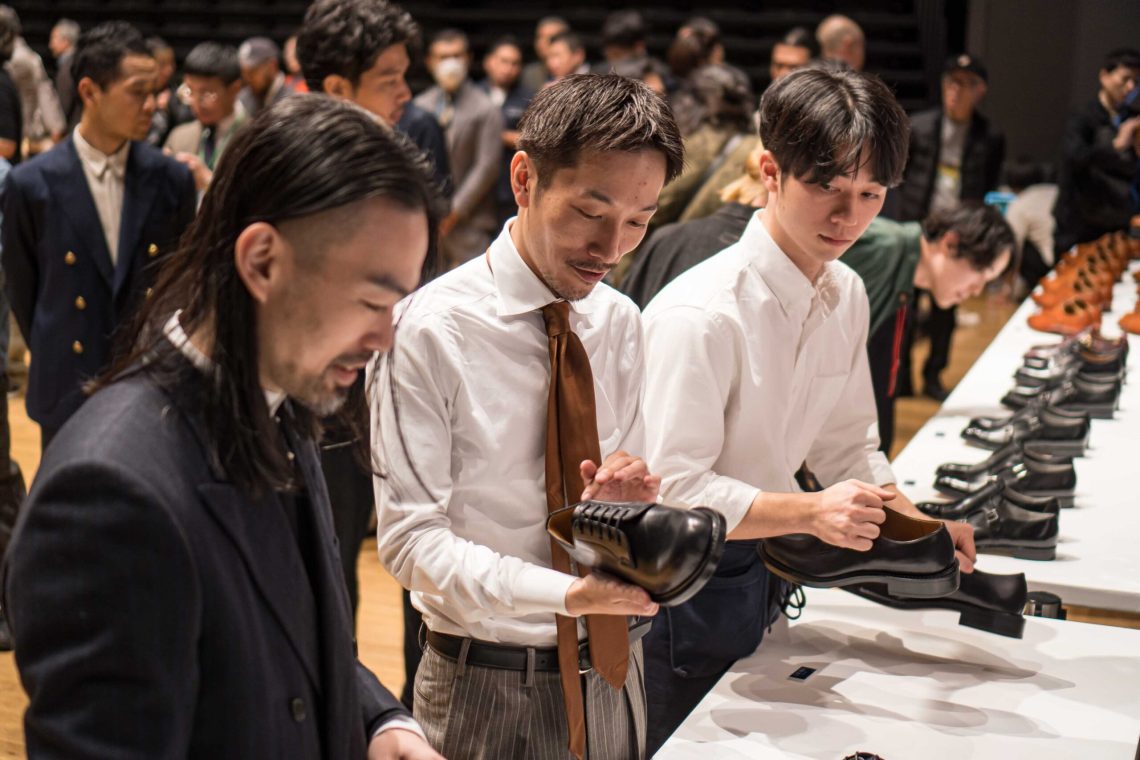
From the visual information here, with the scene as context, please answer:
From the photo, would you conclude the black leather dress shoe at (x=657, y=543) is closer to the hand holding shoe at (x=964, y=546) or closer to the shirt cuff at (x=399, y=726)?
the shirt cuff at (x=399, y=726)

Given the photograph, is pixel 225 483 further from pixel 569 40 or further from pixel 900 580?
pixel 569 40

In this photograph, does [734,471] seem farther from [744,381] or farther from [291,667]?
[291,667]

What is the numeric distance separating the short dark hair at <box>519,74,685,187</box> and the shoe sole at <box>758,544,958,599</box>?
669 millimetres

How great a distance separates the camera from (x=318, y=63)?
312cm

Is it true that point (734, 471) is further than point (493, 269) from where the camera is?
Yes

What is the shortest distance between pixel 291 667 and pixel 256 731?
67 mm

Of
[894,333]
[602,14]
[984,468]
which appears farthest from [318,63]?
[602,14]

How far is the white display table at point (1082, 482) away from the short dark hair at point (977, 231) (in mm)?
444

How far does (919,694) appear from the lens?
1.95 metres

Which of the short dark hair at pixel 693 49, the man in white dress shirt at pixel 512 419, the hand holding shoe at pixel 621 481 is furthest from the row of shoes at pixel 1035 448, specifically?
the short dark hair at pixel 693 49

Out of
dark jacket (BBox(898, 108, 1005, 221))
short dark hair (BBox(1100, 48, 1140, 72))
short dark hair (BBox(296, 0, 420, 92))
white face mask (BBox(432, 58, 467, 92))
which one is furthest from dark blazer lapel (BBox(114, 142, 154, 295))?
short dark hair (BBox(1100, 48, 1140, 72))

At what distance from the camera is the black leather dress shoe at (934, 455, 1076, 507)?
9.26ft

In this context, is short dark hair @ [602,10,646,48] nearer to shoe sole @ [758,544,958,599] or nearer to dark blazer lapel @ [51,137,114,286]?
dark blazer lapel @ [51,137,114,286]

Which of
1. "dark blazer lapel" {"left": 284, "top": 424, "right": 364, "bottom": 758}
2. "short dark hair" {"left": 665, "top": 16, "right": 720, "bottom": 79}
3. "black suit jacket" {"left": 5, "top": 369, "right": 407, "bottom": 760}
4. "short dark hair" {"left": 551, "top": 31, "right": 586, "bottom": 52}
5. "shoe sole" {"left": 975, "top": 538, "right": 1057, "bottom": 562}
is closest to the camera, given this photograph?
"black suit jacket" {"left": 5, "top": 369, "right": 407, "bottom": 760}
